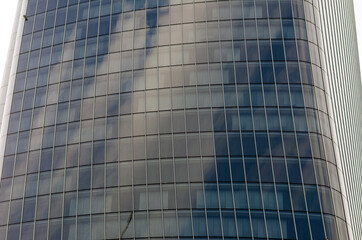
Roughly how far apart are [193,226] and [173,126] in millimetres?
13167

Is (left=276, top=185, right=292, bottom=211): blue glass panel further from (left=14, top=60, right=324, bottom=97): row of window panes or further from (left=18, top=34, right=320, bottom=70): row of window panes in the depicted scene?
(left=18, top=34, right=320, bottom=70): row of window panes

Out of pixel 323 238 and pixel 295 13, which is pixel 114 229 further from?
pixel 295 13

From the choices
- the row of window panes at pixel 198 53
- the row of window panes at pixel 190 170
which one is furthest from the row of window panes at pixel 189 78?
the row of window panes at pixel 190 170

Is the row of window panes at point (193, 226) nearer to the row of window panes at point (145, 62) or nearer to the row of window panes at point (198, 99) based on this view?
the row of window panes at point (198, 99)

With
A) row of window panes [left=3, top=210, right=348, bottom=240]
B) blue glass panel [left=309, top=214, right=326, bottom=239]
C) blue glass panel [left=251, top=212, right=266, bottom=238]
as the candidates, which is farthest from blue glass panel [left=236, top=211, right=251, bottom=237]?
blue glass panel [left=309, top=214, right=326, bottom=239]

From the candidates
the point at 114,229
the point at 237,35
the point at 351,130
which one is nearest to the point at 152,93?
the point at 237,35

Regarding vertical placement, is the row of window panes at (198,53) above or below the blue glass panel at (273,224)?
above

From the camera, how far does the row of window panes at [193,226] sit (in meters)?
60.2

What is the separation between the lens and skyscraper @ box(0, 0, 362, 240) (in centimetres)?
6250

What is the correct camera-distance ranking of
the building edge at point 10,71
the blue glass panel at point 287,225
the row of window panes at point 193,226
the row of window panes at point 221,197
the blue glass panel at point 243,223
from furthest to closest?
1. the building edge at point 10,71
2. the row of window panes at point 221,197
3. the blue glass panel at point 243,223
4. the row of window panes at point 193,226
5. the blue glass panel at point 287,225

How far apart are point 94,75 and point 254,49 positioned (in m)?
22.2

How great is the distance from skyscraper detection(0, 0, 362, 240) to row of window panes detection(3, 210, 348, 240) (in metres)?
0.12

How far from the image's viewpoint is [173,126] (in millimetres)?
67562

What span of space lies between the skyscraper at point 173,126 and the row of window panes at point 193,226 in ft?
0.40
